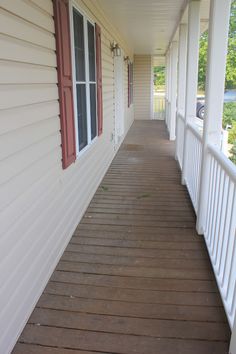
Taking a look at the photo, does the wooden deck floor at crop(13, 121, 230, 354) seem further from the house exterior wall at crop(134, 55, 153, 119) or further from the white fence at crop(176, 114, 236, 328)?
the house exterior wall at crop(134, 55, 153, 119)

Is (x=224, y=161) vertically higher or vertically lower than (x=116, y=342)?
higher

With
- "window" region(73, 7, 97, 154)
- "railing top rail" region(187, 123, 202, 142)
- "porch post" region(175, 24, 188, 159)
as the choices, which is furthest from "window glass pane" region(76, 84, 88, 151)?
"porch post" region(175, 24, 188, 159)

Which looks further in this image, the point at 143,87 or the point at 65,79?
the point at 143,87

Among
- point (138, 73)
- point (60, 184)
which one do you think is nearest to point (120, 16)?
point (60, 184)

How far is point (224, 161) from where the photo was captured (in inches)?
88.8

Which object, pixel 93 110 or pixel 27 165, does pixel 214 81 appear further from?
pixel 93 110

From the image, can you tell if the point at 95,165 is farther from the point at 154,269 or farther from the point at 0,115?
the point at 0,115

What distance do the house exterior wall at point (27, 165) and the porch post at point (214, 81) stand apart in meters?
1.28

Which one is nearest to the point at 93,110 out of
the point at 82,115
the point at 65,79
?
the point at 82,115

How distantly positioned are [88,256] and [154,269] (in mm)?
589

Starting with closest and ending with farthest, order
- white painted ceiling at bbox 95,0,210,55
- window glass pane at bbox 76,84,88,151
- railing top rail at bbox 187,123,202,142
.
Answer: railing top rail at bbox 187,123,202,142 < window glass pane at bbox 76,84,88,151 < white painted ceiling at bbox 95,0,210,55

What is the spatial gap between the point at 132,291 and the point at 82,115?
2118 millimetres

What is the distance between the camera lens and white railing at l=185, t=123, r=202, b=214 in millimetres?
3471

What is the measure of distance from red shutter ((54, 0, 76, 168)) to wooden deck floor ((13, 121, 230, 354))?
0.89 m
